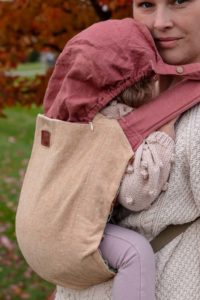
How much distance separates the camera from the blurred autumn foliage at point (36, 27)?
4293 mm

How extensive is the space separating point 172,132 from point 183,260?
0.36 m

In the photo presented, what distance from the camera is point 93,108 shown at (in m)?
2.02

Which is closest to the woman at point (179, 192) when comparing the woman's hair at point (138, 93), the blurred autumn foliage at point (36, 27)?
the woman's hair at point (138, 93)

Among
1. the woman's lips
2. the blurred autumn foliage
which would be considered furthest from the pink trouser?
the blurred autumn foliage

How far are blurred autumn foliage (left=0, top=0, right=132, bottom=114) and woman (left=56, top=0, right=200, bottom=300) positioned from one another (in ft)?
6.44

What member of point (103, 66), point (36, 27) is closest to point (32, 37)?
point (36, 27)

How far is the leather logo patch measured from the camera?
2.11m

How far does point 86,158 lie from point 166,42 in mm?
413

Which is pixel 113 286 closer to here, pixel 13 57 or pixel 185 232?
pixel 185 232

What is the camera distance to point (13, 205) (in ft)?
25.2

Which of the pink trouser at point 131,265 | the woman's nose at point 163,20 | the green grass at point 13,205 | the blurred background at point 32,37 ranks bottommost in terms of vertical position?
the green grass at point 13,205

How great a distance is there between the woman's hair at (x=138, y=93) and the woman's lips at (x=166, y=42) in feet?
0.41

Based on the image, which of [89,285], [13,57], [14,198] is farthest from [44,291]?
[89,285]

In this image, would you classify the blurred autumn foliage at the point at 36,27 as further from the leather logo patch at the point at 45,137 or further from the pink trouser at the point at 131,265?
the pink trouser at the point at 131,265
